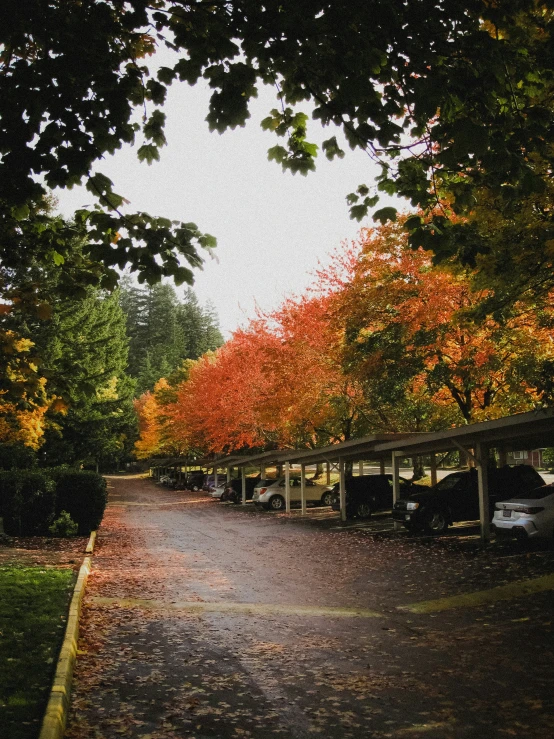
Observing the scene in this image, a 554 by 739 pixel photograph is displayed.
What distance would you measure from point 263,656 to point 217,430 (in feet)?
111

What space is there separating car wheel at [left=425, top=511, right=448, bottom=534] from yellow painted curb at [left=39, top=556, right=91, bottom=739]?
1343 cm

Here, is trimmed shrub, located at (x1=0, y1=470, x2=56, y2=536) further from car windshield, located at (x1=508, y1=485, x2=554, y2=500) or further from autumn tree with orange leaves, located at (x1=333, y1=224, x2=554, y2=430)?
car windshield, located at (x1=508, y1=485, x2=554, y2=500)

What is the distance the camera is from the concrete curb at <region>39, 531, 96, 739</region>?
493cm

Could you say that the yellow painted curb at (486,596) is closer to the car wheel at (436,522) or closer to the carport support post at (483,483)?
the carport support post at (483,483)

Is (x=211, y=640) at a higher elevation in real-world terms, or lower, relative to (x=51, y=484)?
lower

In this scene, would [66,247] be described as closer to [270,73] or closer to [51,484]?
[270,73]

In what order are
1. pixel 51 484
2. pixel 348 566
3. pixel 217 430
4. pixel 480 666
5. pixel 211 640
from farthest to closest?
pixel 217 430
pixel 51 484
pixel 348 566
pixel 211 640
pixel 480 666

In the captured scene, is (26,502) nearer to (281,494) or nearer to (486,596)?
(486,596)

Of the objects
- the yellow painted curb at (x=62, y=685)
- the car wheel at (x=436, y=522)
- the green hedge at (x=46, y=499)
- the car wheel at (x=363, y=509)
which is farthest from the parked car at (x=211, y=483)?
the yellow painted curb at (x=62, y=685)

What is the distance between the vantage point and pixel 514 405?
68.2 feet

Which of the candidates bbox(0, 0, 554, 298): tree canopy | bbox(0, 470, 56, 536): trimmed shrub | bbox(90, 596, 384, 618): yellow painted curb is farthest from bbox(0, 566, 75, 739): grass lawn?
bbox(0, 470, 56, 536): trimmed shrub

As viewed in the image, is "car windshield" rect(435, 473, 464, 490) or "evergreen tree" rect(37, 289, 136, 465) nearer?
"car windshield" rect(435, 473, 464, 490)

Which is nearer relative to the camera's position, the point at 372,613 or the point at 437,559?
the point at 372,613

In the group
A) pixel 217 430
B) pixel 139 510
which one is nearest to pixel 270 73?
pixel 139 510
